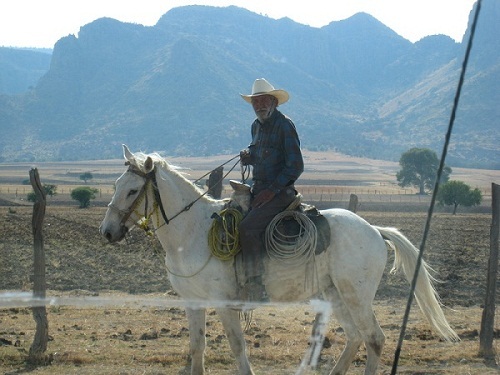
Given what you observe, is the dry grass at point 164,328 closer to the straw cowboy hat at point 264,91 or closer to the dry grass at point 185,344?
the dry grass at point 185,344

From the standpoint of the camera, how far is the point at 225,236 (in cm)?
839

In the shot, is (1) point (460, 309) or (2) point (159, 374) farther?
(1) point (460, 309)

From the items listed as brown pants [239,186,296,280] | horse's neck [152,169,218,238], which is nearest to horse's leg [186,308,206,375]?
brown pants [239,186,296,280]

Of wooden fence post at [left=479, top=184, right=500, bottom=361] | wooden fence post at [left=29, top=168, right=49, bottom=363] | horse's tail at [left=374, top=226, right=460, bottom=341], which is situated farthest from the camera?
wooden fence post at [left=479, top=184, right=500, bottom=361]

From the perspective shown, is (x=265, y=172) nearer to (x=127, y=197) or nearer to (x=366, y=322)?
(x=127, y=197)

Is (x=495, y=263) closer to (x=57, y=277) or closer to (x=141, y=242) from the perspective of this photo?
(x=57, y=277)

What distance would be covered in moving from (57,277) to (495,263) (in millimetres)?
11888

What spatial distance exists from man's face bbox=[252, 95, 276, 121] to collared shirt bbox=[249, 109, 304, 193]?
0.06 meters

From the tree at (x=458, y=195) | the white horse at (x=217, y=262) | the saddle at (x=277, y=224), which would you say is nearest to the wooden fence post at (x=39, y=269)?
the white horse at (x=217, y=262)

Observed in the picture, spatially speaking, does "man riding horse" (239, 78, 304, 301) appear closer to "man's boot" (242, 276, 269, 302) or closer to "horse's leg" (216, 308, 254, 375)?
"man's boot" (242, 276, 269, 302)

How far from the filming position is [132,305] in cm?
1563

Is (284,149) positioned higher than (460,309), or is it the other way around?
(284,149)

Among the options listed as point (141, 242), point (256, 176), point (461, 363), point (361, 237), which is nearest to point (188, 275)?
point (256, 176)

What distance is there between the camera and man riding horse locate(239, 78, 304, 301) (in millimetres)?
8445
